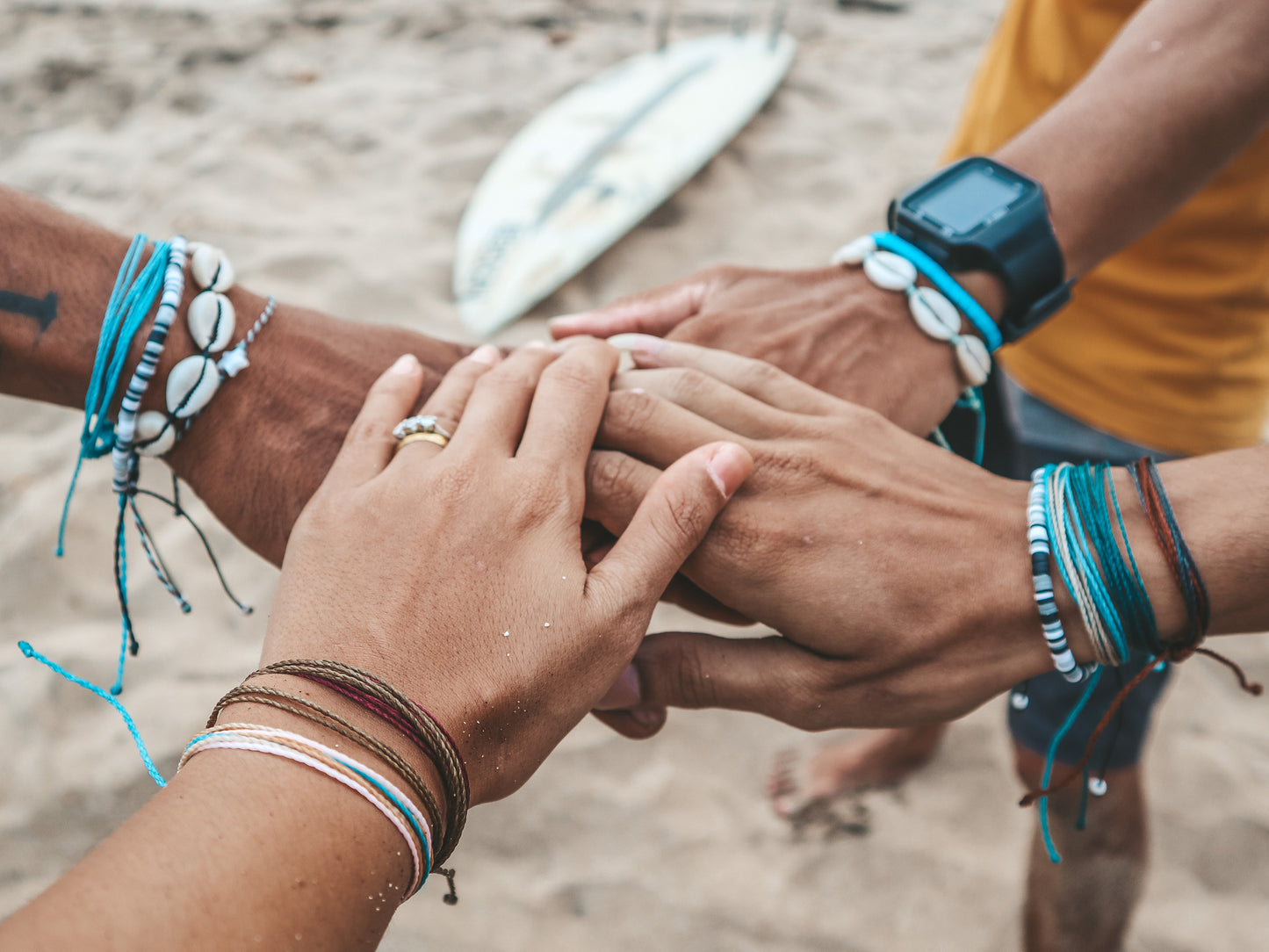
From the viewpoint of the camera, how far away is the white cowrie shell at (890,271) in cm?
154

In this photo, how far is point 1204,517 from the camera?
1.09 metres

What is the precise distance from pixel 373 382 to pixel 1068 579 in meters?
1.13

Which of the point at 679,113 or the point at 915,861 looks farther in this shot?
the point at 679,113

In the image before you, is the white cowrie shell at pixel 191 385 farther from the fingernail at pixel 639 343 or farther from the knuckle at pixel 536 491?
the fingernail at pixel 639 343

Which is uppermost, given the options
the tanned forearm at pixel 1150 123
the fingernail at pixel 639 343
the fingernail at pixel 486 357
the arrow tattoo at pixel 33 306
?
the tanned forearm at pixel 1150 123

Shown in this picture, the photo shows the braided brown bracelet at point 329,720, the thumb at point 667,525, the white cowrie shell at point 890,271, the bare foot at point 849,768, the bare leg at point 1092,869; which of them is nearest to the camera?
the braided brown bracelet at point 329,720

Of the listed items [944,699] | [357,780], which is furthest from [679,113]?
[357,780]

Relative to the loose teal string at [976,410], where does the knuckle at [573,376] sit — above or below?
above

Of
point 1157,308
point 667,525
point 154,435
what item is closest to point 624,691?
point 667,525

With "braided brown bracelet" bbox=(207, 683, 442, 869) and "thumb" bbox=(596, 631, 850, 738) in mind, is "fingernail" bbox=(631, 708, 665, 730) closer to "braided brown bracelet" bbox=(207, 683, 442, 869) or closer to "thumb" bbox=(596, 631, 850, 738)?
"thumb" bbox=(596, 631, 850, 738)

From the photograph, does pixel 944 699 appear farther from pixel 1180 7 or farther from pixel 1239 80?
pixel 1180 7

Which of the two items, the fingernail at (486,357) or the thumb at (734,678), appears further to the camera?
the fingernail at (486,357)

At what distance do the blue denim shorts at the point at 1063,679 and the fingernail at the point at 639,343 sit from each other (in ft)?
2.24

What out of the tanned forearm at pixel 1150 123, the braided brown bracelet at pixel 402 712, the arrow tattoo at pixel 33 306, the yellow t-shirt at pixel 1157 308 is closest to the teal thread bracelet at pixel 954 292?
the tanned forearm at pixel 1150 123
